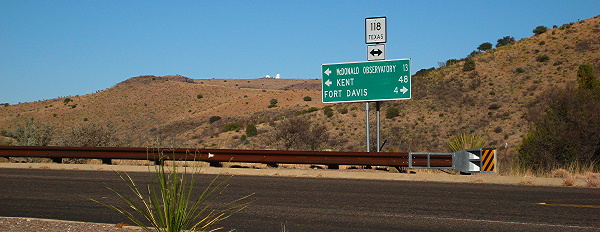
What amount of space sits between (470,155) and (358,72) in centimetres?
596

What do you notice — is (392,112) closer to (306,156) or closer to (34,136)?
(34,136)

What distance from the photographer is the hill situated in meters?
41.5

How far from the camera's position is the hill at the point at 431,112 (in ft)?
136

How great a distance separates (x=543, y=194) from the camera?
12359 millimetres

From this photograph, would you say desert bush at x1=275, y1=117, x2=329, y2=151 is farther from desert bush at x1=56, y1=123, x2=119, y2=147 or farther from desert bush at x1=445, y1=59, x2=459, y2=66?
desert bush at x1=445, y1=59, x2=459, y2=66

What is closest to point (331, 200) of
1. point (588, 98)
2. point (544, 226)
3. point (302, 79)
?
point (544, 226)

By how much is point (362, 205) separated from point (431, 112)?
40467 mm

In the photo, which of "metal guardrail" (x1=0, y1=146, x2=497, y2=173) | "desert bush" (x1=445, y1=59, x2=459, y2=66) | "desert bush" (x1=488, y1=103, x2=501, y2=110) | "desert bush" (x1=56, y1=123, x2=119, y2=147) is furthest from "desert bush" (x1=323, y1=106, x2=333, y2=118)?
"metal guardrail" (x1=0, y1=146, x2=497, y2=173)

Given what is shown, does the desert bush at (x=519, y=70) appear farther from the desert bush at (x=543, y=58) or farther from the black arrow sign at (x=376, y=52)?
the black arrow sign at (x=376, y=52)

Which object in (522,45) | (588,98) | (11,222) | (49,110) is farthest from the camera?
(49,110)

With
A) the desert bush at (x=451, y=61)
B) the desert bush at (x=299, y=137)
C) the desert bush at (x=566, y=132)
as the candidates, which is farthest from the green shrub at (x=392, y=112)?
the desert bush at (x=566, y=132)

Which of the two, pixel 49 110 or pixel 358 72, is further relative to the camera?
pixel 49 110

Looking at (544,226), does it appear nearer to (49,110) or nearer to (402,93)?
(402,93)

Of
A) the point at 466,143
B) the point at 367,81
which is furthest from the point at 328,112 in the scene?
the point at 466,143
